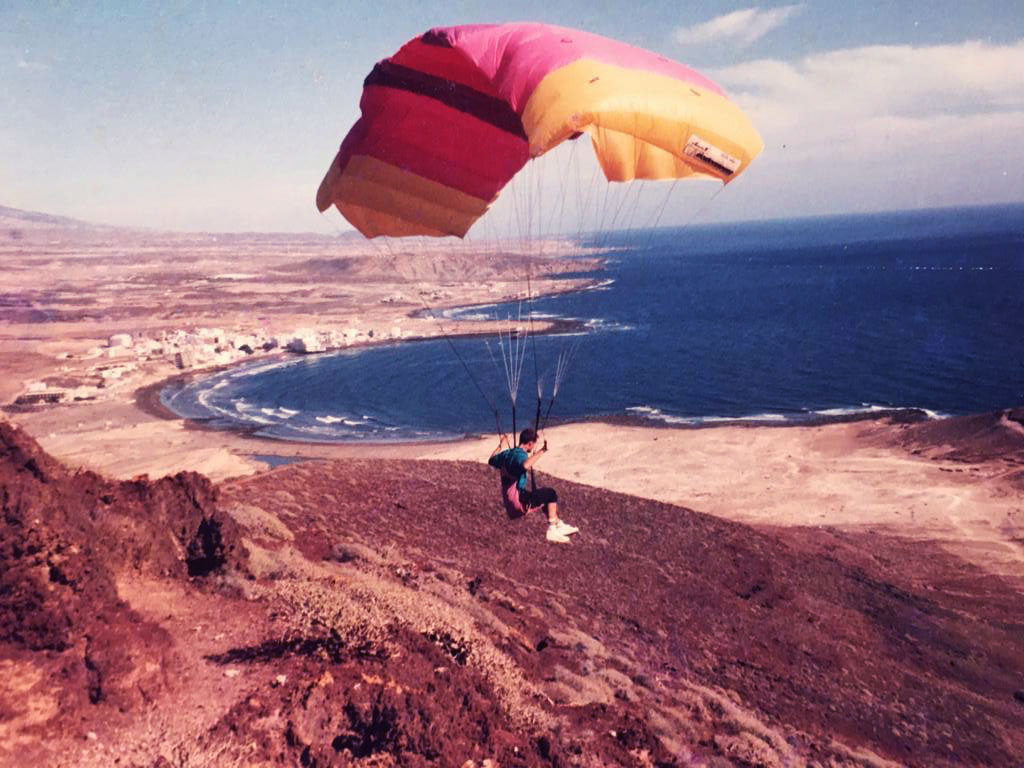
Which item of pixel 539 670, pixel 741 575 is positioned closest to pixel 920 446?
pixel 741 575

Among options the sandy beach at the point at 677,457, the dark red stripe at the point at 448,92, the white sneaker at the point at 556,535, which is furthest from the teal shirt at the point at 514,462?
the sandy beach at the point at 677,457

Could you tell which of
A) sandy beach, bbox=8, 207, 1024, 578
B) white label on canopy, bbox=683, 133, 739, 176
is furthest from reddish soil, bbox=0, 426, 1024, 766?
white label on canopy, bbox=683, 133, 739, 176

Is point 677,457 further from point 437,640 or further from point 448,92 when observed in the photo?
point 437,640

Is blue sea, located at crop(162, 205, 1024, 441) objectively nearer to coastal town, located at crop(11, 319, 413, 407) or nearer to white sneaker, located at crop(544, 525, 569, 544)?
coastal town, located at crop(11, 319, 413, 407)

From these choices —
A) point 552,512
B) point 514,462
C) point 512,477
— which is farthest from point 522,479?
point 552,512

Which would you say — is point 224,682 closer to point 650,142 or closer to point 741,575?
point 650,142
